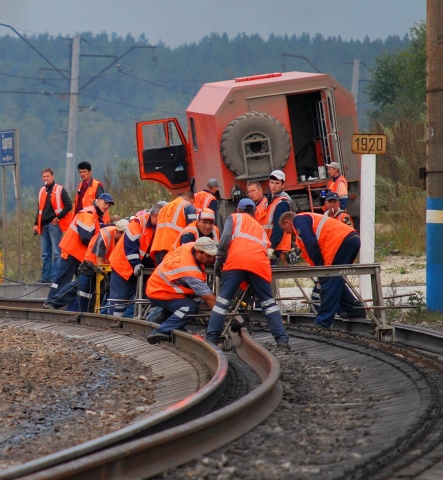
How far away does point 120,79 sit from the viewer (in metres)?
143

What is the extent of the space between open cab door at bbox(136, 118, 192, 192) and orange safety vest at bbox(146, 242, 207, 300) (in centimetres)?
1040

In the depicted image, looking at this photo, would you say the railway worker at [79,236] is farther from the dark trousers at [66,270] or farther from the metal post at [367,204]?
the metal post at [367,204]

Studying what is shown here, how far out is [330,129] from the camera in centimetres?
2081

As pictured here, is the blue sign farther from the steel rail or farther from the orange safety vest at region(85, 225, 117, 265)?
the steel rail

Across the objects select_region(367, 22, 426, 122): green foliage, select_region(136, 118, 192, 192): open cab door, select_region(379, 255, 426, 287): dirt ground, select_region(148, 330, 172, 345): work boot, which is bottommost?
select_region(379, 255, 426, 287): dirt ground

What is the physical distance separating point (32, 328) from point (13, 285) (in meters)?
5.45

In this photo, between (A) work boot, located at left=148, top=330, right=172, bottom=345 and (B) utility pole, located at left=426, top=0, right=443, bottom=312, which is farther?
(B) utility pole, located at left=426, top=0, right=443, bottom=312

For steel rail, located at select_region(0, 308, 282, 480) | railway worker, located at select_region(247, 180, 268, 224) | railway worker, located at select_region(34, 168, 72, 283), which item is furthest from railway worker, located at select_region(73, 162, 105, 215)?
steel rail, located at select_region(0, 308, 282, 480)

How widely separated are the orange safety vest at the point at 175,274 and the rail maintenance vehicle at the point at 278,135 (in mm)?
8770

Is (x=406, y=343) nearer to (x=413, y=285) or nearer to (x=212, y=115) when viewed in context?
(x=413, y=285)

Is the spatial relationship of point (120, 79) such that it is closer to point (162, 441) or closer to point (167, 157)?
point (167, 157)

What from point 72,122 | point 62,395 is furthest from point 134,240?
point 72,122

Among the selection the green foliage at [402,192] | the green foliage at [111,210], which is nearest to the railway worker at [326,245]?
the green foliage at [402,192]

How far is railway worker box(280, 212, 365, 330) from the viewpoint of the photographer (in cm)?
1238
